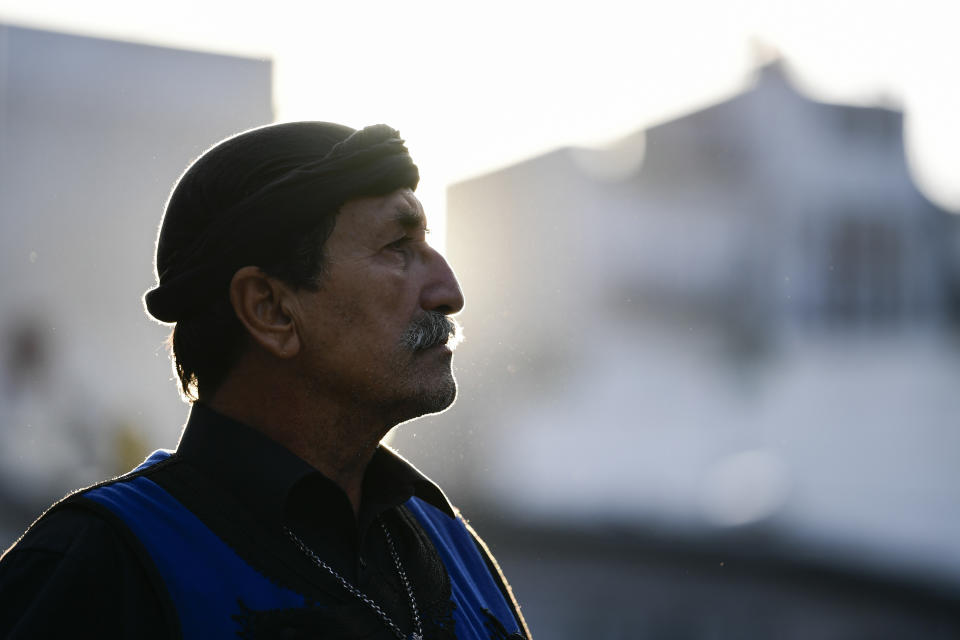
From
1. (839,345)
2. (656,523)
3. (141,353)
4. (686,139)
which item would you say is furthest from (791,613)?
(141,353)

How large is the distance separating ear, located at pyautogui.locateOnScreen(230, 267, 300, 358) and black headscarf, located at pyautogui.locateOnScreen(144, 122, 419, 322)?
0.07 feet

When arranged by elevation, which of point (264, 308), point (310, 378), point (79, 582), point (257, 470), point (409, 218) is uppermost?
point (409, 218)

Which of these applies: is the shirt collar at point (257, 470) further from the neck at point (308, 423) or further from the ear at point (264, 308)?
the ear at point (264, 308)

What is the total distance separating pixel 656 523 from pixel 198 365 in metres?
30.1

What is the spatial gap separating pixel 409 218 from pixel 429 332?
0.61 ft

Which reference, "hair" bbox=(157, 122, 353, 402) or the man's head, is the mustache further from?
"hair" bbox=(157, 122, 353, 402)

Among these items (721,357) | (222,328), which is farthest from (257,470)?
(721,357)

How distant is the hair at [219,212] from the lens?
4.97 ft

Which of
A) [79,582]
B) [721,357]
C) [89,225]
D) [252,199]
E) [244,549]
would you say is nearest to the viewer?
[79,582]

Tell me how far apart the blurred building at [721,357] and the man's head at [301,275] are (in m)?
24.8

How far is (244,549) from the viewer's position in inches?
52.5

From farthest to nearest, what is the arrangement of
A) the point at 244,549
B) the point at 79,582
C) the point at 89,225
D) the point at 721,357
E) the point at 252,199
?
the point at 721,357 < the point at 89,225 < the point at 252,199 < the point at 244,549 < the point at 79,582

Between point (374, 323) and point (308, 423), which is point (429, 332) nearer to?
point (374, 323)

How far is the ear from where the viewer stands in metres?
1.50
